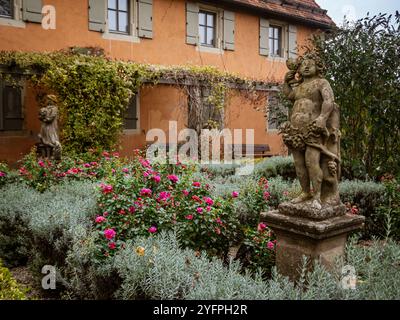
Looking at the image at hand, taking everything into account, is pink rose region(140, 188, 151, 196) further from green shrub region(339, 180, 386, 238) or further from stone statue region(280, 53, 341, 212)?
green shrub region(339, 180, 386, 238)

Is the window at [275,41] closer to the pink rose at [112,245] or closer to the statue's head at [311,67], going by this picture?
the statue's head at [311,67]

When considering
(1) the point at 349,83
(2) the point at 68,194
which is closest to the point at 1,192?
(2) the point at 68,194

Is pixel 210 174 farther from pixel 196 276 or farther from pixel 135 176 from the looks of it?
pixel 196 276

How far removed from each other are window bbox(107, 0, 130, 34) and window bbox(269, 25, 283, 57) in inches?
251

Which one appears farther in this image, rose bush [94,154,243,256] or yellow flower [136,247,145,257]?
rose bush [94,154,243,256]

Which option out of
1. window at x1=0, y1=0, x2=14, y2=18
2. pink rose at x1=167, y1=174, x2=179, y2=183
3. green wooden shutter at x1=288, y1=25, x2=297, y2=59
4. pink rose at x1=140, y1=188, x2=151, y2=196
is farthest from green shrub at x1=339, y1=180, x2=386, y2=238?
green wooden shutter at x1=288, y1=25, x2=297, y2=59

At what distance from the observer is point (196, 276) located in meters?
2.96

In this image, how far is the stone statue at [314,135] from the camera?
3.48 meters

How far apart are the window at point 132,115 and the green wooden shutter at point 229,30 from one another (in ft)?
13.8

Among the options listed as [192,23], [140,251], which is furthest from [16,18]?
[140,251]

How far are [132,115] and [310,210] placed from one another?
965cm

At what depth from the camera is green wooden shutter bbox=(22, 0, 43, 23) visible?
10230mm

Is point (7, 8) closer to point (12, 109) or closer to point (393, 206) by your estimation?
point (12, 109)

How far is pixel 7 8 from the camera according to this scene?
1014 cm
